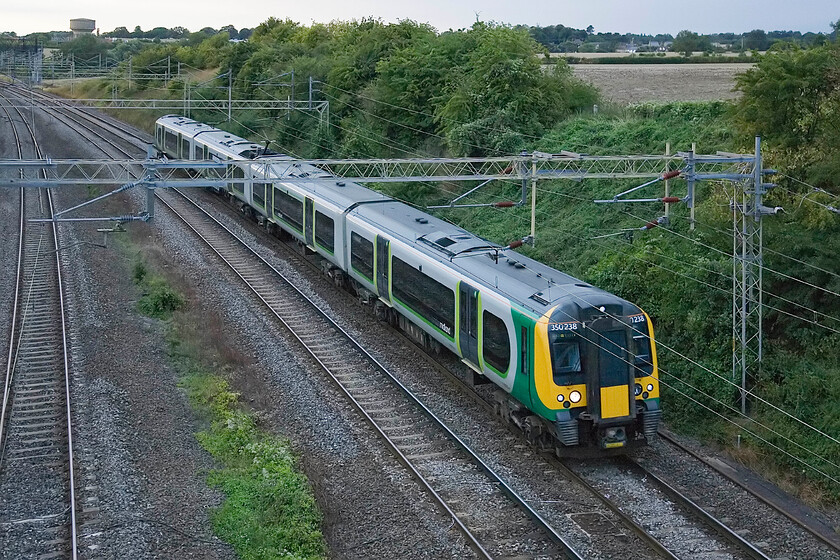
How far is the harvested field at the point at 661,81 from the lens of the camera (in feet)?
119

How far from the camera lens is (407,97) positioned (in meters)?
43.4

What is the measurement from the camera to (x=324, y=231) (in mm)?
24734

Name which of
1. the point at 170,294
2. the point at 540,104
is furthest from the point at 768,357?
the point at 540,104

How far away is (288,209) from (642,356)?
15821mm

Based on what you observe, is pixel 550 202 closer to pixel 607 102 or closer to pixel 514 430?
pixel 607 102

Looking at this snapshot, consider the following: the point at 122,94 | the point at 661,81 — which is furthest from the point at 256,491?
the point at 122,94

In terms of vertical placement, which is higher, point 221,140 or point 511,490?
point 221,140

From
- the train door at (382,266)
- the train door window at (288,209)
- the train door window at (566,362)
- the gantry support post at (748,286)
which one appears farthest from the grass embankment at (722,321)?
the train door window at (288,209)

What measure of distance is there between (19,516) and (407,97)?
33.1m

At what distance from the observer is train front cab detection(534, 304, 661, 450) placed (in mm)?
14039

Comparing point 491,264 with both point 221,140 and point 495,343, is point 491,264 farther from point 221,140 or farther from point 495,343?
point 221,140

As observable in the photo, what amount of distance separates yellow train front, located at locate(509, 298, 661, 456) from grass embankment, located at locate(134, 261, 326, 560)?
382 centimetres

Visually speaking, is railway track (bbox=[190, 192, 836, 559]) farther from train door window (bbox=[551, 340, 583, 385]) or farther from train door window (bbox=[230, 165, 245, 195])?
train door window (bbox=[230, 165, 245, 195])

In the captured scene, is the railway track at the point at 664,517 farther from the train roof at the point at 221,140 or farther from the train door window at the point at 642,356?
the train roof at the point at 221,140
